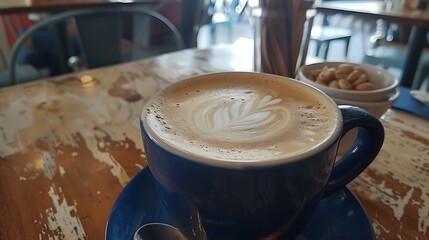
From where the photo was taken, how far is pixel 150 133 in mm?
263

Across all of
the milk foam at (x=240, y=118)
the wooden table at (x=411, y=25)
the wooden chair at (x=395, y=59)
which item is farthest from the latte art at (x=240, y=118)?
the wooden chair at (x=395, y=59)

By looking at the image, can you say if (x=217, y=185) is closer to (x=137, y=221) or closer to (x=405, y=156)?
(x=137, y=221)

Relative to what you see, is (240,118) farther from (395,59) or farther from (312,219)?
(395,59)

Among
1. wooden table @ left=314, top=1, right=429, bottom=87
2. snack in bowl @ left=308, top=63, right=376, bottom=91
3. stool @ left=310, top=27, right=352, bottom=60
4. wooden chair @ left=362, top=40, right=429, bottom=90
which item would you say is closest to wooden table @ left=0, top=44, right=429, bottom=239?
snack in bowl @ left=308, top=63, right=376, bottom=91

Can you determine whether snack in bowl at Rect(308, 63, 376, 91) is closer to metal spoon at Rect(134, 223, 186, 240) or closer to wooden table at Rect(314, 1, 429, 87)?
metal spoon at Rect(134, 223, 186, 240)

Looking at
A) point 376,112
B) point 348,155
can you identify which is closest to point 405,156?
point 376,112

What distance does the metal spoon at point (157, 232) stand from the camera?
0.29 meters

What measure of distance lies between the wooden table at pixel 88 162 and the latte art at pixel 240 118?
162 millimetres

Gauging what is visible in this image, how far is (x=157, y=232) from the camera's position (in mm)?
296

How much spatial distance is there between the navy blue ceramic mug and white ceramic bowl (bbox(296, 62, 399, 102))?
117 mm

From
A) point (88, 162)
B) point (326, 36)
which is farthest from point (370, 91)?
point (326, 36)

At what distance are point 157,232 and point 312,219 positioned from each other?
16cm

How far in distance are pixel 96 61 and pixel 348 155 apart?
89cm

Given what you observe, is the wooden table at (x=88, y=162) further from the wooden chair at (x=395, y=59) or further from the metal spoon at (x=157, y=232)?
the wooden chair at (x=395, y=59)
